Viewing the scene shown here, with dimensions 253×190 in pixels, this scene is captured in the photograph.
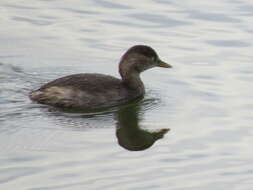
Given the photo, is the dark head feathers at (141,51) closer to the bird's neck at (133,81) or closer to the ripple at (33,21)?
the bird's neck at (133,81)

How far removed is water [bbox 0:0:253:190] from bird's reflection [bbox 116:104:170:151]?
36mm

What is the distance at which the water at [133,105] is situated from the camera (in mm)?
10820

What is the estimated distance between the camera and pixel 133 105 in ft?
45.3

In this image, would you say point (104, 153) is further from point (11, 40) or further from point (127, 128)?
point (11, 40)

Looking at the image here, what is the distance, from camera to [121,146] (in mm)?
11875

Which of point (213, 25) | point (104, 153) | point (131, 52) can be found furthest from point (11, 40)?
point (104, 153)

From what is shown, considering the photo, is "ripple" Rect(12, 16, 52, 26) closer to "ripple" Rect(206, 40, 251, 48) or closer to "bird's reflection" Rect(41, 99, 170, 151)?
"ripple" Rect(206, 40, 251, 48)

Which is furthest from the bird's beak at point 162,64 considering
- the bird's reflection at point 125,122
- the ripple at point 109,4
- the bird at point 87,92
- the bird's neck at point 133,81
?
the ripple at point 109,4

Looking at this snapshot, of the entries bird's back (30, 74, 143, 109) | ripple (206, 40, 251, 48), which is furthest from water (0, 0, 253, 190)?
bird's back (30, 74, 143, 109)

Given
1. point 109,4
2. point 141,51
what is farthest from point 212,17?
point 141,51

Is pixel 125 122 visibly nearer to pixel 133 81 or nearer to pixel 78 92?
pixel 78 92

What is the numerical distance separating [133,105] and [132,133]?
120 cm

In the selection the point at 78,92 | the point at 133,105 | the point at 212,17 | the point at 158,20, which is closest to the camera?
the point at 78,92

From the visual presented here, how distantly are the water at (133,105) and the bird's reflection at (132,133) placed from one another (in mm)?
36
